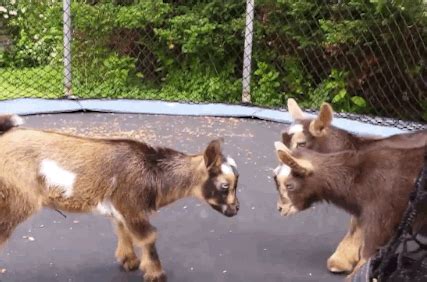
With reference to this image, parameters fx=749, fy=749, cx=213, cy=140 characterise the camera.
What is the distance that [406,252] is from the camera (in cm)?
256

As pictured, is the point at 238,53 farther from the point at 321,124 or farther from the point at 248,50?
the point at 321,124

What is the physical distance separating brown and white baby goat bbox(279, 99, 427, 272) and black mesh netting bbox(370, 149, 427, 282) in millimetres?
340

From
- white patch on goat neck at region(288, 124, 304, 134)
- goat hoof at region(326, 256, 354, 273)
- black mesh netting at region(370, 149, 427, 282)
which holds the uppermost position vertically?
white patch on goat neck at region(288, 124, 304, 134)

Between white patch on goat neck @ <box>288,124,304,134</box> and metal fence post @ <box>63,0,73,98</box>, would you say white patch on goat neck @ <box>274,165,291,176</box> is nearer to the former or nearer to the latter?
white patch on goat neck @ <box>288,124,304,134</box>

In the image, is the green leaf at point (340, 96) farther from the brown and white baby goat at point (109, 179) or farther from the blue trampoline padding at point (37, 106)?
the brown and white baby goat at point (109, 179)

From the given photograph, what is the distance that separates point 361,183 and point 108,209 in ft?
3.19

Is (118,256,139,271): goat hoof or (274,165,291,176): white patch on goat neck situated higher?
(274,165,291,176): white patch on goat neck

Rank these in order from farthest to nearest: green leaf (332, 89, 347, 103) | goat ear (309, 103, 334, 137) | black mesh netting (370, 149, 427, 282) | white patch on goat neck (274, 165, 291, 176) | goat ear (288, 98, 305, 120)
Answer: green leaf (332, 89, 347, 103) < goat ear (288, 98, 305, 120) < goat ear (309, 103, 334, 137) < white patch on goat neck (274, 165, 291, 176) < black mesh netting (370, 149, 427, 282)

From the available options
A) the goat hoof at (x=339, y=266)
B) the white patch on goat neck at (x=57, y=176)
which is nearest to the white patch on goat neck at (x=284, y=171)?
the goat hoof at (x=339, y=266)

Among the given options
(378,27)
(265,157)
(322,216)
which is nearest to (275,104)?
(378,27)

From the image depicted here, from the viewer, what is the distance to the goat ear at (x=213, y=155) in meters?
2.86

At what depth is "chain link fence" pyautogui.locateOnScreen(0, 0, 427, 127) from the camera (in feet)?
20.7

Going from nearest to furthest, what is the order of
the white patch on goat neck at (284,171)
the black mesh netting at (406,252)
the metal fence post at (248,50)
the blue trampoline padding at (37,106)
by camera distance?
the black mesh netting at (406,252) → the white patch on goat neck at (284,171) → the blue trampoline padding at (37,106) → the metal fence post at (248,50)

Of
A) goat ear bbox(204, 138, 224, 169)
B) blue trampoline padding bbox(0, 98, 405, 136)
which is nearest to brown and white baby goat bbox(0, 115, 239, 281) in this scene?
goat ear bbox(204, 138, 224, 169)
